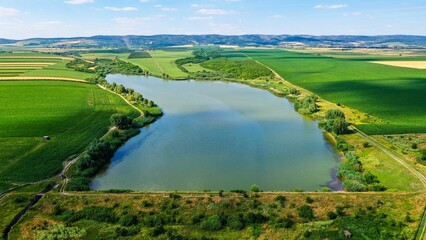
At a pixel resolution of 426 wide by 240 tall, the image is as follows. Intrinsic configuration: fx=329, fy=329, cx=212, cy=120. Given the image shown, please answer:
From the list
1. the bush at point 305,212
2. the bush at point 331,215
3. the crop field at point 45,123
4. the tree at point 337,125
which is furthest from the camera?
the tree at point 337,125

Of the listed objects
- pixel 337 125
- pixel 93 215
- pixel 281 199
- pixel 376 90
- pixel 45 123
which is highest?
pixel 376 90

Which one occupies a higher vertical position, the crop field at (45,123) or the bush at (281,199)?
the crop field at (45,123)

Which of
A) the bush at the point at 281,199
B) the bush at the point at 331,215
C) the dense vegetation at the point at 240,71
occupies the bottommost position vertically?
the bush at the point at 331,215

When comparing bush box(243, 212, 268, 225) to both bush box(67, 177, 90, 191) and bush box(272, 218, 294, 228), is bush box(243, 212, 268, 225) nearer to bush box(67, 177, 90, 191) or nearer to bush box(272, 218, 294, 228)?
bush box(272, 218, 294, 228)

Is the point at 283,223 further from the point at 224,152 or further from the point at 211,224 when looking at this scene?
the point at 224,152

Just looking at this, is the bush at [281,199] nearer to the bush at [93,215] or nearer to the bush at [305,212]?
the bush at [305,212]

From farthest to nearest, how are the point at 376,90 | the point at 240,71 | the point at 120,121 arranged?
the point at 240,71
the point at 376,90
the point at 120,121

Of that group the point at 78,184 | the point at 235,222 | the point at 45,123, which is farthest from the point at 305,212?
the point at 45,123

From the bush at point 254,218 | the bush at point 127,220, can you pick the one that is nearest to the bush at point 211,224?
the bush at point 254,218
